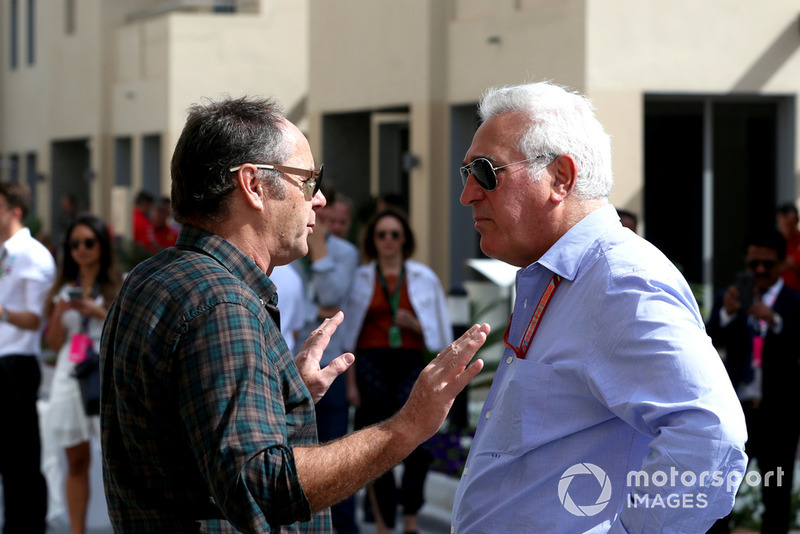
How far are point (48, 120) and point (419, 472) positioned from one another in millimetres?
22451

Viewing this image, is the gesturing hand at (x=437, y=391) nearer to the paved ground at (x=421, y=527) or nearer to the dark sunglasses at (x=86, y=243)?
the dark sunglasses at (x=86, y=243)

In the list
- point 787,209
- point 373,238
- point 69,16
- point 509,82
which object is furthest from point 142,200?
point 373,238

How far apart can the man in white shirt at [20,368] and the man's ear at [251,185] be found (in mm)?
4439

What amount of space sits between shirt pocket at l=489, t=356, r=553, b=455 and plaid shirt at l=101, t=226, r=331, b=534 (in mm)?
487

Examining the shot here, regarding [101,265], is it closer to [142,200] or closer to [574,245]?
[574,245]

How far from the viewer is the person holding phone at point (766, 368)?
6.59 metres

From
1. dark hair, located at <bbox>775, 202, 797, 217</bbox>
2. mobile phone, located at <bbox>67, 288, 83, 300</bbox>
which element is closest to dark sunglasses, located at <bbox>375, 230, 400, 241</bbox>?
mobile phone, located at <bbox>67, 288, 83, 300</bbox>

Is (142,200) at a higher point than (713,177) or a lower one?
lower

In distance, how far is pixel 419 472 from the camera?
761 cm

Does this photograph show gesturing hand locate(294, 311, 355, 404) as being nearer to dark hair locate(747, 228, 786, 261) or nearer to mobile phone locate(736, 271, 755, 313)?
mobile phone locate(736, 271, 755, 313)

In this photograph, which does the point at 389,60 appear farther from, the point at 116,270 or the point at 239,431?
the point at 239,431

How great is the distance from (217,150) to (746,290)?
4.54 m

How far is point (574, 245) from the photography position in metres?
2.93

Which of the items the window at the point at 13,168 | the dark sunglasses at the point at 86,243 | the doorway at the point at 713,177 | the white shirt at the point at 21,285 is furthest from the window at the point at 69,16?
the white shirt at the point at 21,285
